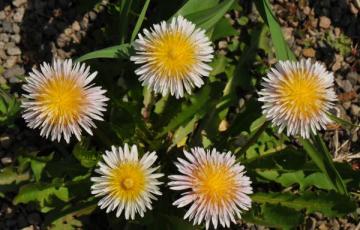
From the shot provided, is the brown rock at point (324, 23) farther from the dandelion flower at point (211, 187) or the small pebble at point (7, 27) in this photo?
the small pebble at point (7, 27)

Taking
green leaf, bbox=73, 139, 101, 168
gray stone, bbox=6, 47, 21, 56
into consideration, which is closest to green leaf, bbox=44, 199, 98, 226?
green leaf, bbox=73, 139, 101, 168

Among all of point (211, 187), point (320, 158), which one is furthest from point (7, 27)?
point (320, 158)

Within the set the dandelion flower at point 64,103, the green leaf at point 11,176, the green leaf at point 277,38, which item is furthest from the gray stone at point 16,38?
the green leaf at point 277,38

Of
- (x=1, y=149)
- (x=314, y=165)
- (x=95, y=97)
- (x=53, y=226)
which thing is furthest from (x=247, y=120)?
(x=1, y=149)

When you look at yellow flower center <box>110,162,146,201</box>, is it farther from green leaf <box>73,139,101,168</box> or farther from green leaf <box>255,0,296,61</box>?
green leaf <box>255,0,296,61</box>

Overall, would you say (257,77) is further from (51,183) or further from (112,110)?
(51,183)

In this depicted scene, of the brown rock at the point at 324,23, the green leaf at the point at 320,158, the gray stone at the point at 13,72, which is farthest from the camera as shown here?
the brown rock at the point at 324,23

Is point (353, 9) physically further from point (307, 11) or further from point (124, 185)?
point (124, 185)
